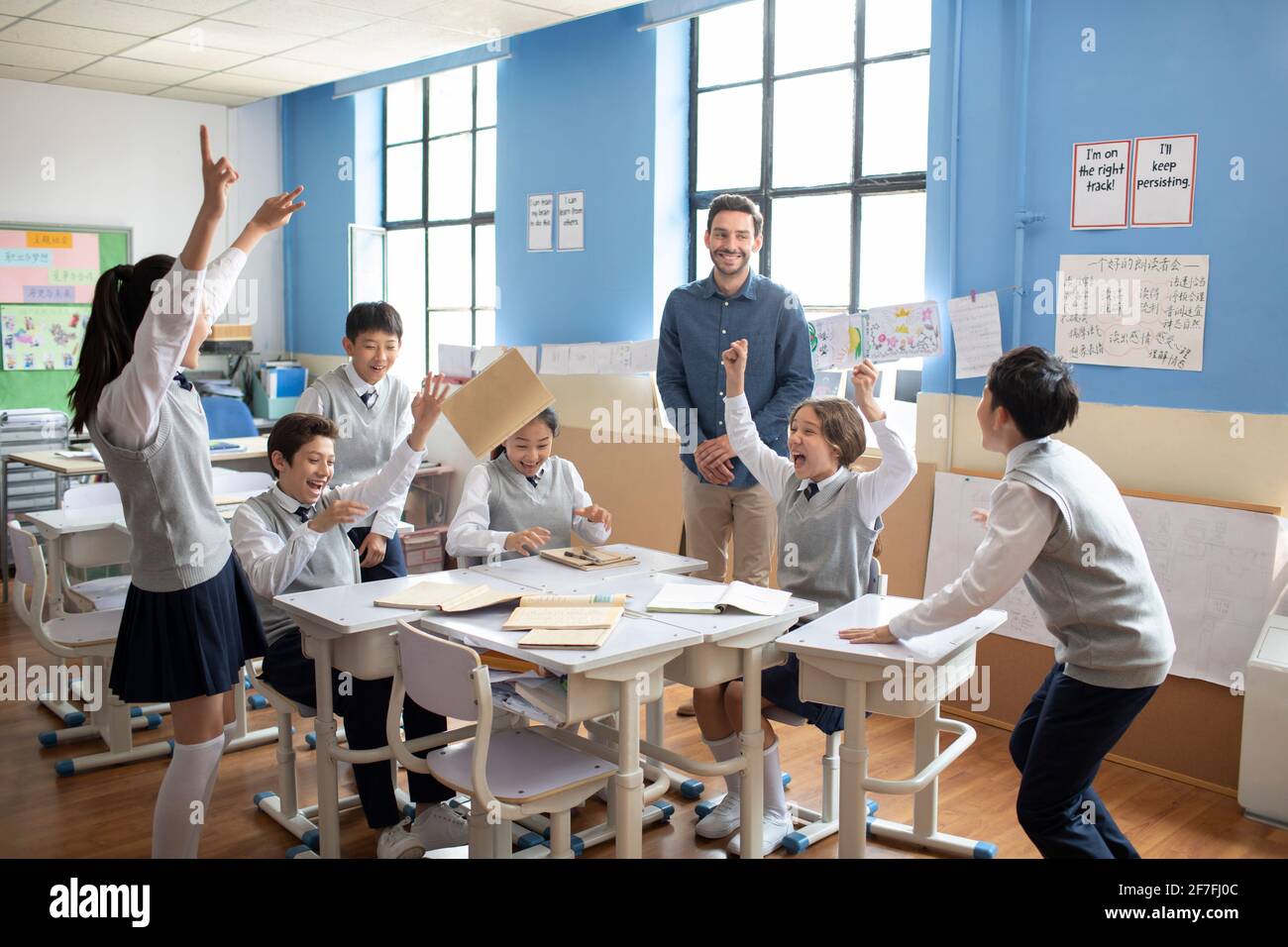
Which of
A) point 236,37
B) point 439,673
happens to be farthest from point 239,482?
point 439,673

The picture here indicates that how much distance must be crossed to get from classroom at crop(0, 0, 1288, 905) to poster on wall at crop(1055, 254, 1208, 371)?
0.01 meters

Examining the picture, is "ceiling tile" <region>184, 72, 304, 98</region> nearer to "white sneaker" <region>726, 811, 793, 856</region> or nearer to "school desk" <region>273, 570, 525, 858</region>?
"school desk" <region>273, 570, 525, 858</region>

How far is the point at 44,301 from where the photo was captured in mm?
6566

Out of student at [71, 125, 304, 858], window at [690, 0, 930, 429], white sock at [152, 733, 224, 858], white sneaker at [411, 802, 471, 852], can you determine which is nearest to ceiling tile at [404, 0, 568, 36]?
window at [690, 0, 930, 429]

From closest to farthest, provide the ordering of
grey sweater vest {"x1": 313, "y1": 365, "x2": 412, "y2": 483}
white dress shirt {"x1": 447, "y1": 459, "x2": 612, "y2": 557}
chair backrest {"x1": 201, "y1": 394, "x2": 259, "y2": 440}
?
white dress shirt {"x1": 447, "y1": 459, "x2": 612, "y2": 557} → grey sweater vest {"x1": 313, "y1": 365, "x2": 412, "y2": 483} → chair backrest {"x1": 201, "y1": 394, "x2": 259, "y2": 440}

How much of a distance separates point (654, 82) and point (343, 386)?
7.72 feet

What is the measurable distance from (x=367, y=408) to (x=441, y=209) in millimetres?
3535

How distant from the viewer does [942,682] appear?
245 centimetres

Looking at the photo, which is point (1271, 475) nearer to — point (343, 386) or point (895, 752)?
point (895, 752)

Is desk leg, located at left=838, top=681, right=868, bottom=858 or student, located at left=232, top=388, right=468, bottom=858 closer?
desk leg, located at left=838, top=681, right=868, bottom=858

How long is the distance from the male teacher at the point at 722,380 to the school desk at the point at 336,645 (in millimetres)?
1058

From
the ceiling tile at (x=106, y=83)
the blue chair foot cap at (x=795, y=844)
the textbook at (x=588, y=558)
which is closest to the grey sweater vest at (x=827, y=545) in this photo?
the textbook at (x=588, y=558)

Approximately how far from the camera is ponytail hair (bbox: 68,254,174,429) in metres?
2.22
